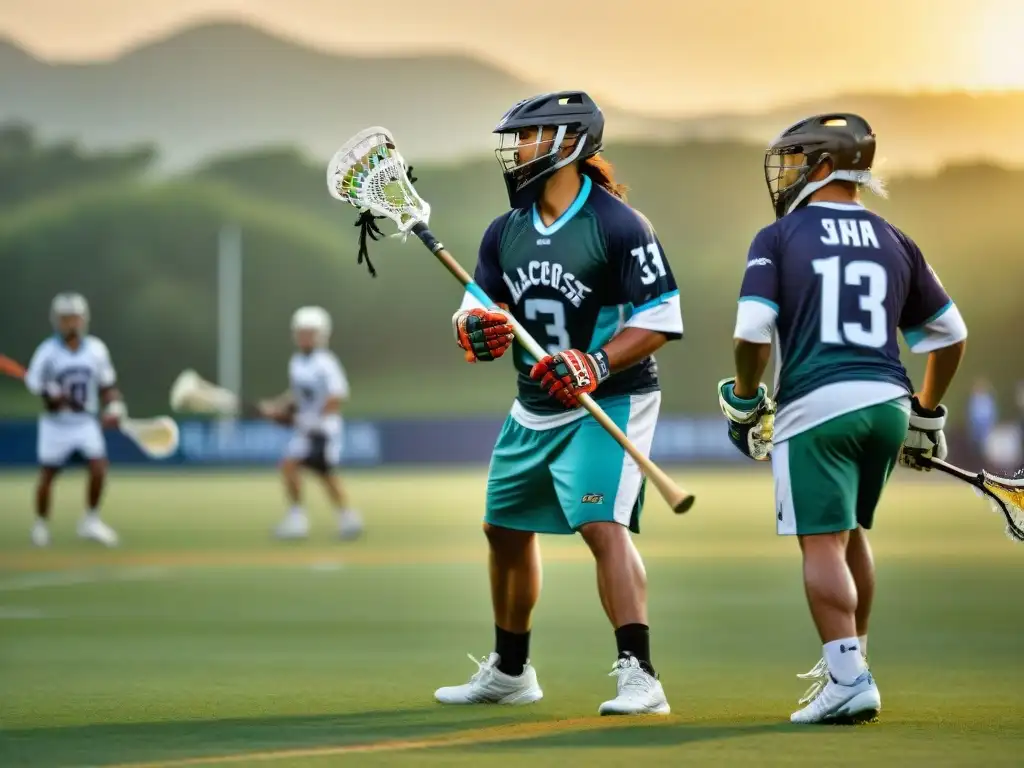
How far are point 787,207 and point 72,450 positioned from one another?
422 inches

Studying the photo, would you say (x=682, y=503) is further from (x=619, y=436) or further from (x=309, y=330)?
(x=309, y=330)

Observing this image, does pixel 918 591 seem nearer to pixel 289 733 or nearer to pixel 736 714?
pixel 736 714

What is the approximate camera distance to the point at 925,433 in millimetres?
6582

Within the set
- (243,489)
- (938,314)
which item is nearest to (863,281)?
(938,314)

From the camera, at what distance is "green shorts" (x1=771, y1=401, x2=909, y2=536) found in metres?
5.98

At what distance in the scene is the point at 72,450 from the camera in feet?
51.9

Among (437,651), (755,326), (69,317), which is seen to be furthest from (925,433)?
(69,317)

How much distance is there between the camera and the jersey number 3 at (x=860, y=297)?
6.02m

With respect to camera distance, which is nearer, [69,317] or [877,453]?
[877,453]

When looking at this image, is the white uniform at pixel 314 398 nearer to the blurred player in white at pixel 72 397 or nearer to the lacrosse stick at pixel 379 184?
the blurred player in white at pixel 72 397

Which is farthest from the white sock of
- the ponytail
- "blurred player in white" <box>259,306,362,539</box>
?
"blurred player in white" <box>259,306,362,539</box>

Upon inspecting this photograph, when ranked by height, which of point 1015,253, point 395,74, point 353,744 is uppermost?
point 395,74

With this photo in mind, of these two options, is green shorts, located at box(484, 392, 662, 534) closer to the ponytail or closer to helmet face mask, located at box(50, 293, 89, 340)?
the ponytail

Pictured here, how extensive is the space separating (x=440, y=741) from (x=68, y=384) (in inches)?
428
